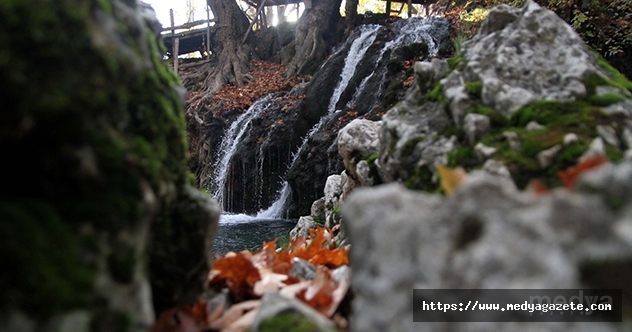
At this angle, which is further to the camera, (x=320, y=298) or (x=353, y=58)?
(x=353, y=58)

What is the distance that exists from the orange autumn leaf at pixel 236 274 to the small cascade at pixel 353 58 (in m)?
11.3

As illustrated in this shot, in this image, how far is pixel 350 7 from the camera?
58.2 ft

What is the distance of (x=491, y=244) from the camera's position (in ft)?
3.30

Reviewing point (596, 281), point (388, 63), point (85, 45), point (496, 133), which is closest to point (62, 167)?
point (85, 45)

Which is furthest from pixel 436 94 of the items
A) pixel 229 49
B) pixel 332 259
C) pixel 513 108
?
pixel 229 49

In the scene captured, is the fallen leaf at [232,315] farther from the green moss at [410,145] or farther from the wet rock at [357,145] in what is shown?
the wet rock at [357,145]

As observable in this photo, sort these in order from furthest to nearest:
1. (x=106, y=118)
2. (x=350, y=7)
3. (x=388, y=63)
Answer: (x=350, y=7) < (x=388, y=63) < (x=106, y=118)

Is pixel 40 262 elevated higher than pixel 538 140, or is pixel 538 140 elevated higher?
pixel 538 140

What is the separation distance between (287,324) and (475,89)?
62.2 inches

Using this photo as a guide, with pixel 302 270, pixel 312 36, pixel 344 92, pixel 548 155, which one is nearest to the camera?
pixel 548 155

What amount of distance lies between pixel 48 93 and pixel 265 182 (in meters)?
11.9

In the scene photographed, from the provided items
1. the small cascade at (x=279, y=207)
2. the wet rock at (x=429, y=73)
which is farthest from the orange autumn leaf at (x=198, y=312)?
the small cascade at (x=279, y=207)

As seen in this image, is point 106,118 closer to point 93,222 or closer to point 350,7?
point 93,222

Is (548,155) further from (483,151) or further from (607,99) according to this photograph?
(607,99)
